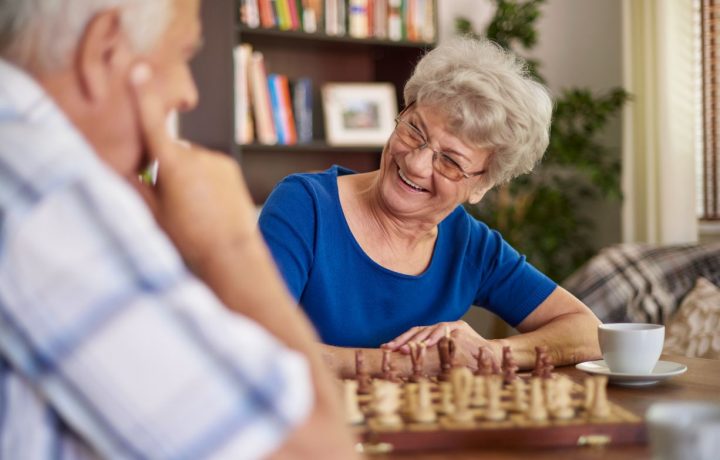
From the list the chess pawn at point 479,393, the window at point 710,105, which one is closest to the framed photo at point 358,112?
the window at point 710,105

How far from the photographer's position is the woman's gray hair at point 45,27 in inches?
28.6

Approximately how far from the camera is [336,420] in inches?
29.4

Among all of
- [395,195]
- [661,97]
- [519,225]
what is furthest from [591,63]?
[395,195]

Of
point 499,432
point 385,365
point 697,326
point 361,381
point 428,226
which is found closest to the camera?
point 499,432

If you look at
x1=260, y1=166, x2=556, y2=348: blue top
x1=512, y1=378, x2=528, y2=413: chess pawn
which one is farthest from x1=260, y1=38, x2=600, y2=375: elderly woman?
x1=512, y1=378, x2=528, y2=413: chess pawn

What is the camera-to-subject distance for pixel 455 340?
1635 millimetres

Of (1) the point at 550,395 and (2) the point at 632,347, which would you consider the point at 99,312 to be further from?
(2) the point at 632,347

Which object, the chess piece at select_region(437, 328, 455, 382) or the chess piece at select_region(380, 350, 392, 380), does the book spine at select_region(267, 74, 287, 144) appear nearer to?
the chess piece at select_region(437, 328, 455, 382)

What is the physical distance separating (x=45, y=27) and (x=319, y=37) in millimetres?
3269

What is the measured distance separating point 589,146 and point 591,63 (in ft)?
2.02

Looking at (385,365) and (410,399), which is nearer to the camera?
(410,399)

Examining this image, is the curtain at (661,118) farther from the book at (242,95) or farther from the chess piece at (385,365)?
the chess piece at (385,365)

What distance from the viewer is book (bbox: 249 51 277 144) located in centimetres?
380

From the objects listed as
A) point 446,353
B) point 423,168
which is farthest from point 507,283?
point 446,353
